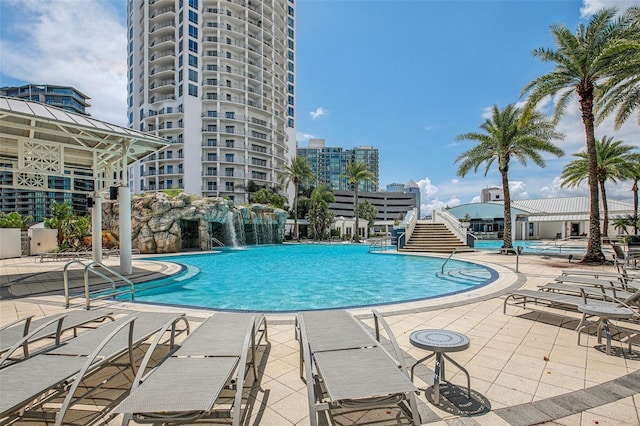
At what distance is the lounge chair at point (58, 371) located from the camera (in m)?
2.10

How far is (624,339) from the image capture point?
170 inches

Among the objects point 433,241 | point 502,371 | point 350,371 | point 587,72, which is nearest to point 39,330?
point 350,371

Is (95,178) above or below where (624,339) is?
above

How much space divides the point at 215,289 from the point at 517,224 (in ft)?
133

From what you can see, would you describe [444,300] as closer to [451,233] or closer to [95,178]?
[95,178]

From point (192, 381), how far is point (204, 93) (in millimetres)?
55896

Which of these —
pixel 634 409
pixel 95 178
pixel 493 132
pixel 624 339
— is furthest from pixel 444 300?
pixel 493 132

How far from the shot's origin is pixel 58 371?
2490 millimetres

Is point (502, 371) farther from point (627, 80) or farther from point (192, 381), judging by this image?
point (627, 80)

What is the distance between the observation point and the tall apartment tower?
1912 inches

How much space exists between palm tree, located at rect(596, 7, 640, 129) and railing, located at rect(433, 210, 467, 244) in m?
9.60

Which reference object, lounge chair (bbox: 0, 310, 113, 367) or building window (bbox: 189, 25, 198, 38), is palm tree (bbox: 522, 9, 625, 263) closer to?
lounge chair (bbox: 0, 310, 113, 367)

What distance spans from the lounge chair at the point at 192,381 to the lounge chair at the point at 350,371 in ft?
2.03

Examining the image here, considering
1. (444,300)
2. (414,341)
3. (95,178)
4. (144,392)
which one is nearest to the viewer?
(144,392)
